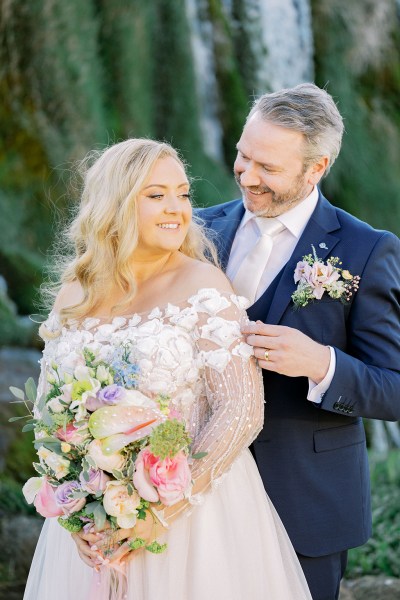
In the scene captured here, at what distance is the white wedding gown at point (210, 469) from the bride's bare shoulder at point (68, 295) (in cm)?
22

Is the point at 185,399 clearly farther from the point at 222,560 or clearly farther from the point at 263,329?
the point at 222,560

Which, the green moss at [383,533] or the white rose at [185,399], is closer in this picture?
the white rose at [185,399]

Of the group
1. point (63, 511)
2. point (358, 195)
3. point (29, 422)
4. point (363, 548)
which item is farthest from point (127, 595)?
point (358, 195)

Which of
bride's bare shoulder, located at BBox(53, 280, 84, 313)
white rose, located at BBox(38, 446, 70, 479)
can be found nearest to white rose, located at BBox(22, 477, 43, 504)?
white rose, located at BBox(38, 446, 70, 479)

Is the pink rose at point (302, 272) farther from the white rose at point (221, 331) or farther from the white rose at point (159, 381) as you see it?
the white rose at point (159, 381)

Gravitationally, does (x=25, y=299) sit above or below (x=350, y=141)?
below

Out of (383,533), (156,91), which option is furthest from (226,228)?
(156,91)

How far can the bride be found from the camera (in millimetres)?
2637

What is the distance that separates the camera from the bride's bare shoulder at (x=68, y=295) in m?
3.01

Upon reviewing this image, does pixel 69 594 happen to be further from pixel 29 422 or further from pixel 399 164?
pixel 399 164

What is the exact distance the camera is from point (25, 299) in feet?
21.3

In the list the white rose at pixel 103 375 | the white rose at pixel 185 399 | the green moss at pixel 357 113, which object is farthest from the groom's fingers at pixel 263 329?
the green moss at pixel 357 113

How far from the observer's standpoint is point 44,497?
2.56 meters

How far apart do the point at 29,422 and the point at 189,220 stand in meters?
0.84
